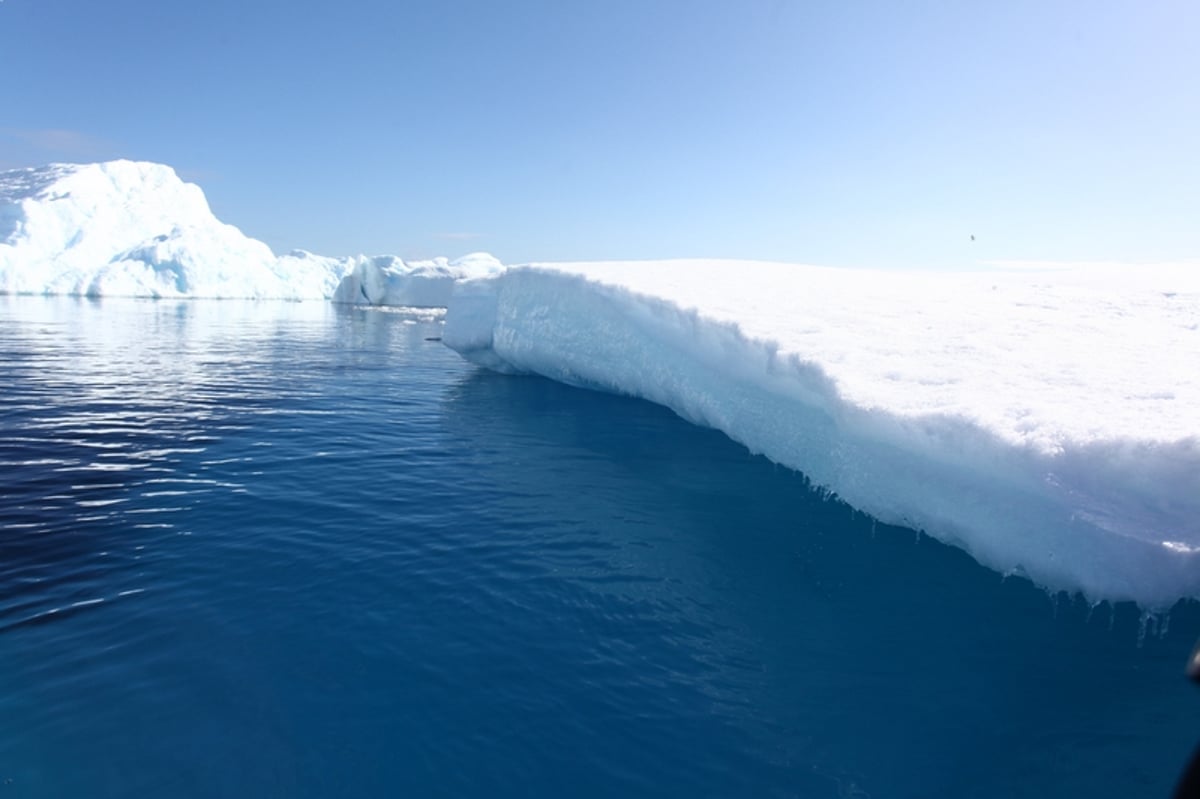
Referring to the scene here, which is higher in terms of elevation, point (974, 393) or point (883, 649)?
point (974, 393)

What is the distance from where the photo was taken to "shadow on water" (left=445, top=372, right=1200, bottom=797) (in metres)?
3.77

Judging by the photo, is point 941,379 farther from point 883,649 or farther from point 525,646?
point 525,646

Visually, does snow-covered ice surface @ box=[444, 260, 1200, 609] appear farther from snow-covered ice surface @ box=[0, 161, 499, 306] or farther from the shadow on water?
snow-covered ice surface @ box=[0, 161, 499, 306]

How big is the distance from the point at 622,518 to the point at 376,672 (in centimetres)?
383

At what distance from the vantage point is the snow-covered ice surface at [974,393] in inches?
167

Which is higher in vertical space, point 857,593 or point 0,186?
point 0,186

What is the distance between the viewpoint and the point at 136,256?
8300cm

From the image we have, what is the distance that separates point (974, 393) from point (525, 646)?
4.52 m

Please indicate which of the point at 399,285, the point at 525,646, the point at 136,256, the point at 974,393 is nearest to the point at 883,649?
the point at 974,393

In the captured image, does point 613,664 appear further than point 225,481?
No

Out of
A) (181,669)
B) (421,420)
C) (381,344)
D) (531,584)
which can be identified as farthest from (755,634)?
(381,344)

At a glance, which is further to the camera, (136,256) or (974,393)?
(136,256)

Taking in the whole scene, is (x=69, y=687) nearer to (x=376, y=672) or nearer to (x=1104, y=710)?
(x=376, y=672)

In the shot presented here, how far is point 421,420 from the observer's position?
1333 cm
